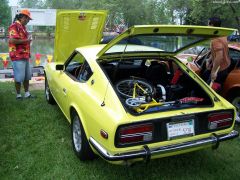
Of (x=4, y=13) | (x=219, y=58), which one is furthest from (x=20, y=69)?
(x=4, y=13)

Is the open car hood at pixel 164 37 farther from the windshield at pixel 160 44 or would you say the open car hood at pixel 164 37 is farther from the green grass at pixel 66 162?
the green grass at pixel 66 162

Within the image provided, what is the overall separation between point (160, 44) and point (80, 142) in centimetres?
168

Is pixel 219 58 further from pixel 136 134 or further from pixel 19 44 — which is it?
pixel 19 44

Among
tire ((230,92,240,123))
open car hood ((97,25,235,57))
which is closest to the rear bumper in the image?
open car hood ((97,25,235,57))

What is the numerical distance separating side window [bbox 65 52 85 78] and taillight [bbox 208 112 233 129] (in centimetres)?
229

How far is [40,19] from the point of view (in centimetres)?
1263

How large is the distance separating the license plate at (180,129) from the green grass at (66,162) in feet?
2.13

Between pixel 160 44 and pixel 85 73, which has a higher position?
pixel 160 44

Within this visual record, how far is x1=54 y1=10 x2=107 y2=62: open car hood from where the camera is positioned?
6.01 meters

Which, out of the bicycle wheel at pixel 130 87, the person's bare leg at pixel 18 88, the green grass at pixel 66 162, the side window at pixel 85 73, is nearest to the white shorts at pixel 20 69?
the person's bare leg at pixel 18 88

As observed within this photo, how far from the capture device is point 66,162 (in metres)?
3.87

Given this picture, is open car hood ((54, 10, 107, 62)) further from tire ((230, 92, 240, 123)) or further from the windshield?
tire ((230, 92, 240, 123))

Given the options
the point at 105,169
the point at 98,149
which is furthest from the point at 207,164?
the point at 98,149

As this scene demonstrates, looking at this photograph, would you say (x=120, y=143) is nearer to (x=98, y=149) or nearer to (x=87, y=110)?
(x=98, y=149)
